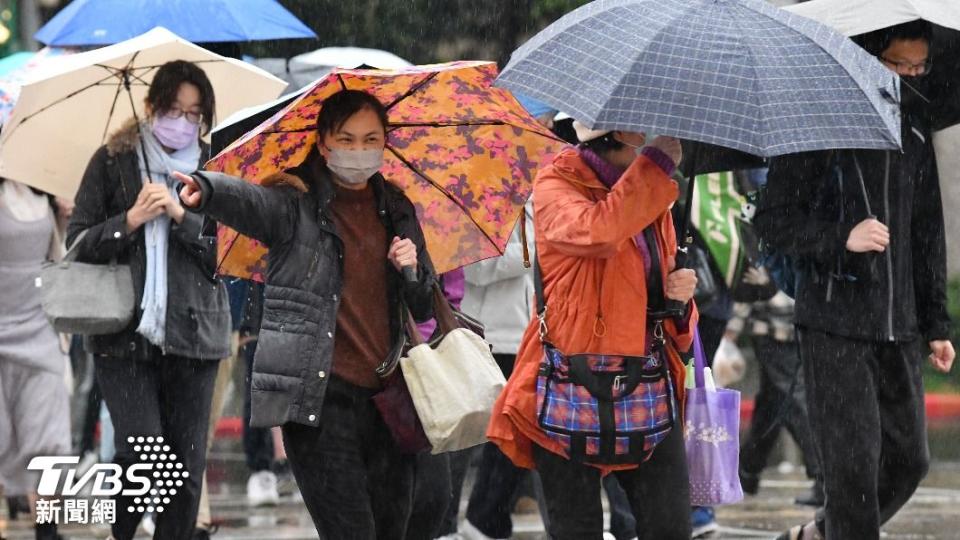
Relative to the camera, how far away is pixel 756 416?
473 inches

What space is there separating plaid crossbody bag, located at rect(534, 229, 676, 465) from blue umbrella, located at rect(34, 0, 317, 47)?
404cm

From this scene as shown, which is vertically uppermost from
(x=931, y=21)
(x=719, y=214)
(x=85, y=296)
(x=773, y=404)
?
(x=931, y=21)

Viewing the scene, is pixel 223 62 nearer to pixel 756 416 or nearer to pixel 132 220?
pixel 132 220

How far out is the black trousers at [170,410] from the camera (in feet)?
26.6

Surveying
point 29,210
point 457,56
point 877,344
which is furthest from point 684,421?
point 457,56

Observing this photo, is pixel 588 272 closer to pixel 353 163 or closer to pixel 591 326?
pixel 591 326

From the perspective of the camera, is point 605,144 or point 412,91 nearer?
point 605,144

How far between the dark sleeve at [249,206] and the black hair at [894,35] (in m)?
2.31

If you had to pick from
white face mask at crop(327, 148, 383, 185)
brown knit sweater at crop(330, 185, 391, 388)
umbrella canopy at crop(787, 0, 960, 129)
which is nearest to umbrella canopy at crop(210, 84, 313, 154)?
white face mask at crop(327, 148, 383, 185)

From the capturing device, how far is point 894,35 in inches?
279

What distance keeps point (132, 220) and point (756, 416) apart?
5.25 m

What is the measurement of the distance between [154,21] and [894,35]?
3905mm

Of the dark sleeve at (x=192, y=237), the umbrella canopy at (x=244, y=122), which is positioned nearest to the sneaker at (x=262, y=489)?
the dark sleeve at (x=192, y=237)

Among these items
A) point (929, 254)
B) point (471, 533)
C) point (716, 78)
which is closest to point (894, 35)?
point (929, 254)
